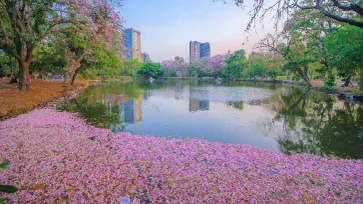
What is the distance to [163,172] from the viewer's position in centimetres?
493

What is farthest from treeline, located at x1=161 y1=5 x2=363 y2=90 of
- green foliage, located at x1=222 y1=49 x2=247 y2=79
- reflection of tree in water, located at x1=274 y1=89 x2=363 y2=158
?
reflection of tree in water, located at x1=274 y1=89 x2=363 y2=158

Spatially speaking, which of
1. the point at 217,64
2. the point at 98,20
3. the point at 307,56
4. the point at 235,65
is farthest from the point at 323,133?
the point at 217,64

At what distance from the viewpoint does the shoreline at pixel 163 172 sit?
3.99 m

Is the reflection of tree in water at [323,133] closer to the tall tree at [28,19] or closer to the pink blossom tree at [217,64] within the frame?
the tall tree at [28,19]

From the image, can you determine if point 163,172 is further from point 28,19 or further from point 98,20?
point 28,19

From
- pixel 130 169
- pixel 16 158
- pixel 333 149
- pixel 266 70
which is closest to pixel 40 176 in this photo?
pixel 16 158

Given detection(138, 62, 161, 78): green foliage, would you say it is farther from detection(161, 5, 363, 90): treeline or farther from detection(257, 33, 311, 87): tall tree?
detection(257, 33, 311, 87): tall tree

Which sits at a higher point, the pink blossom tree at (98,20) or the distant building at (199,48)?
the distant building at (199,48)

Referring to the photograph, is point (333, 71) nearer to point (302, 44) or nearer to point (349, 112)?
point (302, 44)

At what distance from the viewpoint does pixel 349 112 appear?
44.9 ft

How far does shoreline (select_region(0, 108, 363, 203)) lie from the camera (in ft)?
13.1

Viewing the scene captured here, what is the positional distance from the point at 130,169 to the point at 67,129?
461cm

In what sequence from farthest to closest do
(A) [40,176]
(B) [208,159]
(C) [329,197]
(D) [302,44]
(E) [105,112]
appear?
(D) [302,44] < (E) [105,112] < (B) [208,159] < (A) [40,176] < (C) [329,197]

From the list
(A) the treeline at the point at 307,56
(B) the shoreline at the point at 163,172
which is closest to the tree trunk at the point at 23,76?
(B) the shoreline at the point at 163,172
